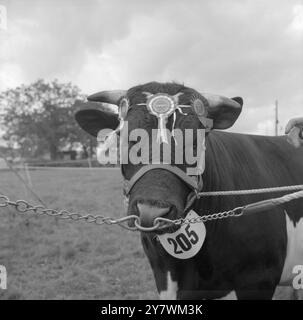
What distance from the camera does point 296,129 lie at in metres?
3.43

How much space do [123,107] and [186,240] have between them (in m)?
1.07

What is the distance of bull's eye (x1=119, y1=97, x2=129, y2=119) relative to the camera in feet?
9.04

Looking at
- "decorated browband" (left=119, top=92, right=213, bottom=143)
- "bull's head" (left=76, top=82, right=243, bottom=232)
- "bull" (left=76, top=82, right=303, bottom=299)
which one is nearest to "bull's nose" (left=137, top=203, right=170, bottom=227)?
"bull's head" (left=76, top=82, right=243, bottom=232)

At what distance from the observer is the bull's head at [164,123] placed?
2.32m

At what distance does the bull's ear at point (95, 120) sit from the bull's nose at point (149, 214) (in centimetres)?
114

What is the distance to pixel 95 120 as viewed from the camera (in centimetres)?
336

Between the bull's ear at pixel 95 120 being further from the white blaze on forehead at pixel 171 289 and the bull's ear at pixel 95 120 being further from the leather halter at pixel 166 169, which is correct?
the white blaze on forehead at pixel 171 289

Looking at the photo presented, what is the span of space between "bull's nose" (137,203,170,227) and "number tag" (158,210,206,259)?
31.1 inches

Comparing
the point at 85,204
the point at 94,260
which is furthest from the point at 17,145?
the point at 94,260

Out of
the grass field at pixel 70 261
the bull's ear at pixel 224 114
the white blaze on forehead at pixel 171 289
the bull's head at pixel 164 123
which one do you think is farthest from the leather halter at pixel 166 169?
the grass field at pixel 70 261

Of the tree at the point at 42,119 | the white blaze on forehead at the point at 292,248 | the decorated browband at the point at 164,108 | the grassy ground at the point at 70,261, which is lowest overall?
the grassy ground at the point at 70,261

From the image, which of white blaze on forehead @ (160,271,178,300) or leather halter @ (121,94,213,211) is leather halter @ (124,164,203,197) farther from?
white blaze on forehead @ (160,271,178,300)

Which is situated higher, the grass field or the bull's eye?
the bull's eye
